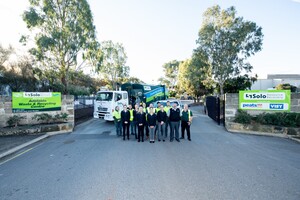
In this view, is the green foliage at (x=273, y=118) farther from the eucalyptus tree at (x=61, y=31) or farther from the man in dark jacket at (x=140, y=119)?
the eucalyptus tree at (x=61, y=31)

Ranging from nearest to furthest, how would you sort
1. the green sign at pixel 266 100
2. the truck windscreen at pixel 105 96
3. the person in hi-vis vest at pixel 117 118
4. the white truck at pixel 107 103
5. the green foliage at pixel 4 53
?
the person in hi-vis vest at pixel 117 118
the green sign at pixel 266 100
the white truck at pixel 107 103
the truck windscreen at pixel 105 96
the green foliage at pixel 4 53

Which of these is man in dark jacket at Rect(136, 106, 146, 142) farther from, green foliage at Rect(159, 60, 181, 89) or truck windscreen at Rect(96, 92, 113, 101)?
green foliage at Rect(159, 60, 181, 89)

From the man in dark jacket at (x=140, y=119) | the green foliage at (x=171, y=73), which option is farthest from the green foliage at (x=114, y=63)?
the green foliage at (x=171, y=73)

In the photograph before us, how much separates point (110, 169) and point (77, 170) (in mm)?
891

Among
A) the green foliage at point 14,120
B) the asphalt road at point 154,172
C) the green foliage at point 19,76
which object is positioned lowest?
the asphalt road at point 154,172

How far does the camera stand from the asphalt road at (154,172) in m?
3.50

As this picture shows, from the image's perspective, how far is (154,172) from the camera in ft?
14.5

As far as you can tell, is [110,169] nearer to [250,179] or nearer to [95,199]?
[95,199]

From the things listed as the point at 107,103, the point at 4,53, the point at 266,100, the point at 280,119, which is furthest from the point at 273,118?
the point at 4,53

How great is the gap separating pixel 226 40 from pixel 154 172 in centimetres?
2242

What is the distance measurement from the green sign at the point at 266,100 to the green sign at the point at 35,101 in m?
11.4

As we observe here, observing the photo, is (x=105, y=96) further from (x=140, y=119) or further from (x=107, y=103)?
(x=140, y=119)

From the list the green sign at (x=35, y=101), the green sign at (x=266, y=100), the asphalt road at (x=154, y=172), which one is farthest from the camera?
the green sign at (x=35, y=101)

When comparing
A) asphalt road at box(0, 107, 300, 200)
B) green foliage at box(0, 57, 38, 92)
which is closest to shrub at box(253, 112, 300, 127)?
asphalt road at box(0, 107, 300, 200)
